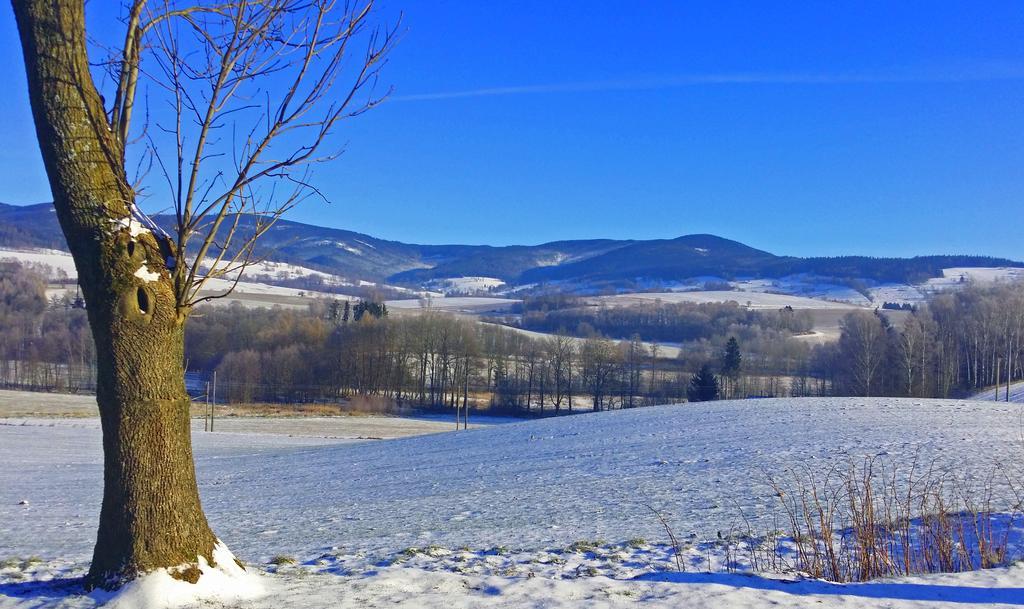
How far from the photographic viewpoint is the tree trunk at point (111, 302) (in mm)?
5875

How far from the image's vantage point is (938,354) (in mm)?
63719

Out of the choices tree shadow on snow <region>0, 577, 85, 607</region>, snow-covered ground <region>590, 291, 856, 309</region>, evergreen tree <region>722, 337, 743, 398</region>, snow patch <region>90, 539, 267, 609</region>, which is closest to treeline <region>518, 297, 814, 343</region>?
snow-covered ground <region>590, 291, 856, 309</region>

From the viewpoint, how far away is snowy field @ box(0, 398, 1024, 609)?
6250 millimetres

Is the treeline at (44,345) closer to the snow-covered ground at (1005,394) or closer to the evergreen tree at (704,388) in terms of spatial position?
the evergreen tree at (704,388)

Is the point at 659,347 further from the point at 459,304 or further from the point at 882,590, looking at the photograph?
the point at 882,590

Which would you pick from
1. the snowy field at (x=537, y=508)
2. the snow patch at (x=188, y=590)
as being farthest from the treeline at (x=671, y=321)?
the snow patch at (x=188, y=590)

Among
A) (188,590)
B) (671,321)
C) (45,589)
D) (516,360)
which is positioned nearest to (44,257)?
(516,360)

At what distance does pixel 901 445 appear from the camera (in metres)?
15.9

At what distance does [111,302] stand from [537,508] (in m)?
8.17

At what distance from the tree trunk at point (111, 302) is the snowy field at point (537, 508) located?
18.2 inches

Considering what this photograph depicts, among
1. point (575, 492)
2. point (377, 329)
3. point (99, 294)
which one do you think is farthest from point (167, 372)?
point (377, 329)

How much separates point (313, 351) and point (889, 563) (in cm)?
7666

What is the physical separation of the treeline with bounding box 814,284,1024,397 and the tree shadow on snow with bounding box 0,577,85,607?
61123mm

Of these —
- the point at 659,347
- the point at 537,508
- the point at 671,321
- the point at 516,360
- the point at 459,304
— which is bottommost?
the point at 537,508
